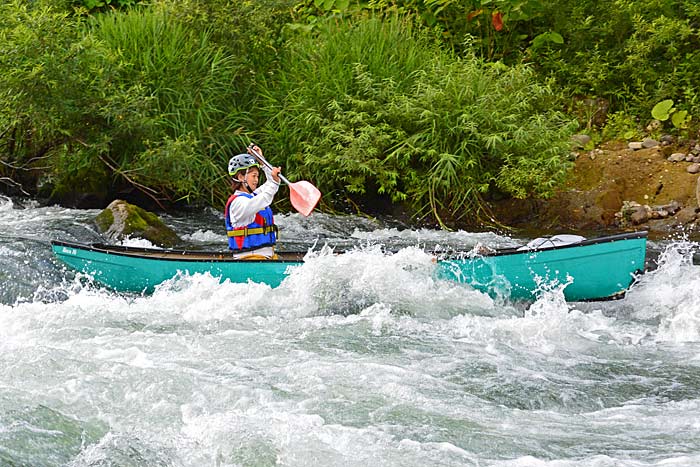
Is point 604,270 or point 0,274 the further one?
point 0,274

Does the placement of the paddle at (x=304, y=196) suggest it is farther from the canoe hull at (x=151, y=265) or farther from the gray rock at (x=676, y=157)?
the gray rock at (x=676, y=157)

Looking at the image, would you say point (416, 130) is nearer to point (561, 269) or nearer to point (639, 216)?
point (639, 216)

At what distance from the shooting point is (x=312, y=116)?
10.2 metres

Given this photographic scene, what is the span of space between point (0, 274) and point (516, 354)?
3.98 meters

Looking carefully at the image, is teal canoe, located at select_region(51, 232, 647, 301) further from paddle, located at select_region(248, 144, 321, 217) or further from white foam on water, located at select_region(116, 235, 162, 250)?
white foam on water, located at select_region(116, 235, 162, 250)

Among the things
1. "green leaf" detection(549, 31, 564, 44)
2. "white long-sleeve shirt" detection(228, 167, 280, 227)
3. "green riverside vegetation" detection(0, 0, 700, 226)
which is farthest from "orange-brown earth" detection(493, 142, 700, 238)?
"white long-sleeve shirt" detection(228, 167, 280, 227)

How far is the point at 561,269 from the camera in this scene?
6.73 metres

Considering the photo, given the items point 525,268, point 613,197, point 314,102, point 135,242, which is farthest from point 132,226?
point 613,197

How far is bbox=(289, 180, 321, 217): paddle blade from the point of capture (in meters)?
7.99

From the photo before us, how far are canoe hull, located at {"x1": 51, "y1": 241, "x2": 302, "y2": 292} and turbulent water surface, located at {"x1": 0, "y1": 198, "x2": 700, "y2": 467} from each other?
114 mm

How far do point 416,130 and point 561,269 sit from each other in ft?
12.2

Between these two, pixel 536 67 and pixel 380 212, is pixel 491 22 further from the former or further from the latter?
pixel 380 212

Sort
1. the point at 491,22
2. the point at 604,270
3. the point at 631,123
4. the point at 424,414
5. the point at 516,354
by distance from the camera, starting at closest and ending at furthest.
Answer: the point at 424,414
the point at 516,354
the point at 604,270
the point at 631,123
the point at 491,22

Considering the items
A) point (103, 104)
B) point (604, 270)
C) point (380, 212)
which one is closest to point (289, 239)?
point (380, 212)
